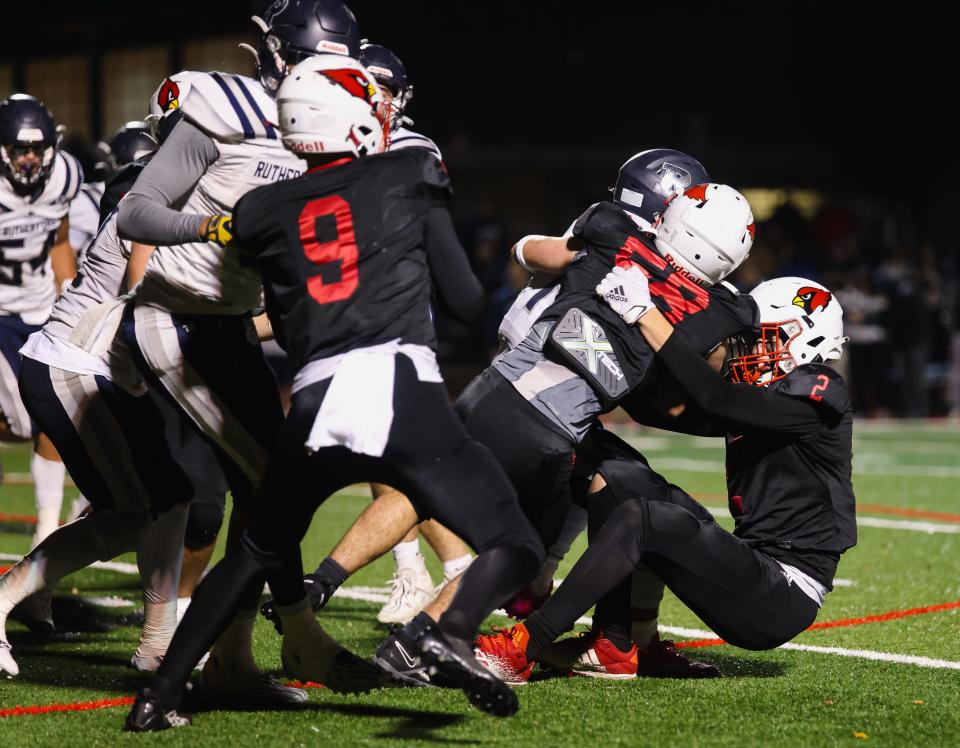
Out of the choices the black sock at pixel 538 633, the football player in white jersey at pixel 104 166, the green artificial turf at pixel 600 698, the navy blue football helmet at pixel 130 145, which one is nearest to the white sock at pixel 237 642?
the green artificial turf at pixel 600 698

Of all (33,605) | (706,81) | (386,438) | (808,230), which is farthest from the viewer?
(706,81)

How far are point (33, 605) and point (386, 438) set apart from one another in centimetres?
226

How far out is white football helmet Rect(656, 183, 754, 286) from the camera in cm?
394

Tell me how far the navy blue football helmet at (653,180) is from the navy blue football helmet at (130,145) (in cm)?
218

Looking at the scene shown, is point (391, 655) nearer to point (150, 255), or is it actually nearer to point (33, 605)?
point (150, 255)

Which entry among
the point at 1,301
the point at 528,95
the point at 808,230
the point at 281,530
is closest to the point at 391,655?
the point at 281,530

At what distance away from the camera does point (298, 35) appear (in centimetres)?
384

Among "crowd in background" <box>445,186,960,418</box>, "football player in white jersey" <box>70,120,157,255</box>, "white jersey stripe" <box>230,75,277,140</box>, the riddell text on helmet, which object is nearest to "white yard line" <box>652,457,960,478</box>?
"crowd in background" <box>445,186,960,418</box>

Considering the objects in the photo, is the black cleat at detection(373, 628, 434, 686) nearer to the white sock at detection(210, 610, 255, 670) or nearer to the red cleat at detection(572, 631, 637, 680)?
the white sock at detection(210, 610, 255, 670)

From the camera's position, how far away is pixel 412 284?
11.0 feet

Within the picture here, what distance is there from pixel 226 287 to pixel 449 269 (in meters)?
0.75

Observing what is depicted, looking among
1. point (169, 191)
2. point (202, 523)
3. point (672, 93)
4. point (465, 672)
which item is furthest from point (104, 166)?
point (672, 93)

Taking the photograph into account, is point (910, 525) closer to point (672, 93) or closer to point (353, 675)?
point (353, 675)

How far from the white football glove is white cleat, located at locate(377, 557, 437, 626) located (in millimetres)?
1754
